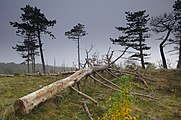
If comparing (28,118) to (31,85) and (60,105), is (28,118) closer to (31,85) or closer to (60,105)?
(60,105)

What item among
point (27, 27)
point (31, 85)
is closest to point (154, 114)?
point (31, 85)

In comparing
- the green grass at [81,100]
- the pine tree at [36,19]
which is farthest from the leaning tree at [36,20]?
the green grass at [81,100]

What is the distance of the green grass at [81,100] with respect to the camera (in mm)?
5520

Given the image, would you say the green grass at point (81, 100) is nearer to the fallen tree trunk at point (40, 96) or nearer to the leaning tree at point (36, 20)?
the fallen tree trunk at point (40, 96)

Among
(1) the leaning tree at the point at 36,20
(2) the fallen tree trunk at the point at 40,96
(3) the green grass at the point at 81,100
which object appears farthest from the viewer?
(1) the leaning tree at the point at 36,20

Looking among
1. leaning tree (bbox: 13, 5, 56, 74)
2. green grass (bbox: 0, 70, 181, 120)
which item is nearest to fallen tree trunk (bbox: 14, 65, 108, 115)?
green grass (bbox: 0, 70, 181, 120)

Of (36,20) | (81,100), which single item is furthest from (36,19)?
(81,100)

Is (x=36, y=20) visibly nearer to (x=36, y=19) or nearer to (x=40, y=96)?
(x=36, y=19)

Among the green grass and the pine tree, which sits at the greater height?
the pine tree

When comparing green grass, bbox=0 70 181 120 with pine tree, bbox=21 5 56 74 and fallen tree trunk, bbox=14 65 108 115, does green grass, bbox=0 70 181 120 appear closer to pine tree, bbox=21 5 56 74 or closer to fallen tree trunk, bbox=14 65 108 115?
fallen tree trunk, bbox=14 65 108 115

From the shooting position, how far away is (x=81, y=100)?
648cm

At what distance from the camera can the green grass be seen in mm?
5520

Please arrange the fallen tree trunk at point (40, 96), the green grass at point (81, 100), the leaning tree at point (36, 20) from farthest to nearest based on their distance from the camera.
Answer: the leaning tree at point (36, 20)
the green grass at point (81, 100)
the fallen tree trunk at point (40, 96)

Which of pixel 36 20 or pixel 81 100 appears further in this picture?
pixel 36 20
